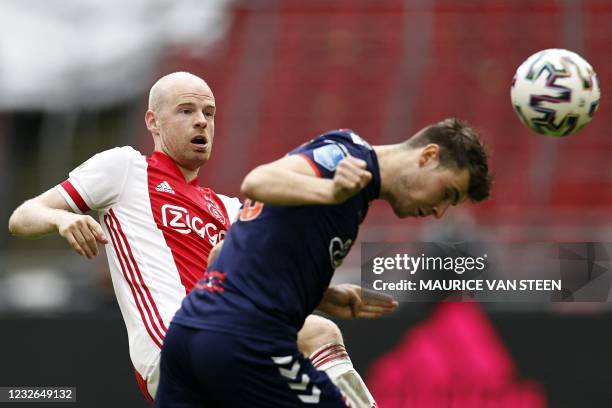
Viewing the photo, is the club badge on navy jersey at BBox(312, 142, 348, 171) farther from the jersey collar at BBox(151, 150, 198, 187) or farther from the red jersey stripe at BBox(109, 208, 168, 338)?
the jersey collar at BBox(151, 150, 198, 187)

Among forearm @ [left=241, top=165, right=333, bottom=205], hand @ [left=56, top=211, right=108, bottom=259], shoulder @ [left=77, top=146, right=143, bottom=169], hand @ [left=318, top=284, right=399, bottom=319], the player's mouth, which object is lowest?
hand @ [left=318, top=284, right=399, bottom=319]

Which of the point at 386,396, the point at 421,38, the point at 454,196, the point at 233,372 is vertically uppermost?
the point at 421,38

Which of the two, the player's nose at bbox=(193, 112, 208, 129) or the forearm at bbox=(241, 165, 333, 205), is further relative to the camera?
the player's nose at bbox=(193, 112, 208, 129)

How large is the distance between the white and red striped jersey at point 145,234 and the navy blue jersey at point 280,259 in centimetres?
91

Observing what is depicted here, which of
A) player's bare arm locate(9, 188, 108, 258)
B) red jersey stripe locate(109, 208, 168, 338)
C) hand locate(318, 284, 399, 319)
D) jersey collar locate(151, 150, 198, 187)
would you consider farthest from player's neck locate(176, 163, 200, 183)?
hand locate(318, 284, 399, 319)

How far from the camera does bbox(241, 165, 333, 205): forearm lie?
14.5 feet

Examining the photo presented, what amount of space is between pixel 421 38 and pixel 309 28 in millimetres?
1954

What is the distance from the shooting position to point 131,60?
20.7 meters

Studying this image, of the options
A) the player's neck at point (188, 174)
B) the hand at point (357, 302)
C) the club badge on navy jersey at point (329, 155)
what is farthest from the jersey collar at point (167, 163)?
the club badge on navy jersey at point (329, 155)

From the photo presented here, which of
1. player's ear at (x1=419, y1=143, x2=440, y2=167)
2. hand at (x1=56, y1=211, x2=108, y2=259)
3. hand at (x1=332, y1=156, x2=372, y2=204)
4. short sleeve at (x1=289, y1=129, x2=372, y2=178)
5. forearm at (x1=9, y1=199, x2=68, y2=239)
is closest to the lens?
hand at (x1=332, y1=156, x2=372, y2=204)

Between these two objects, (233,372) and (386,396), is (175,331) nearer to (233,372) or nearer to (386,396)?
(233,372)

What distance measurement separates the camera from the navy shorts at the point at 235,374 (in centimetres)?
465

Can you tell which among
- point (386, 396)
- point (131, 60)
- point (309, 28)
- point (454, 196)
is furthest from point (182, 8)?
point (454, 196)

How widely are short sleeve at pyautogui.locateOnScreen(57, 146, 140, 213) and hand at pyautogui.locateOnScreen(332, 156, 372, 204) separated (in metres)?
1.78
